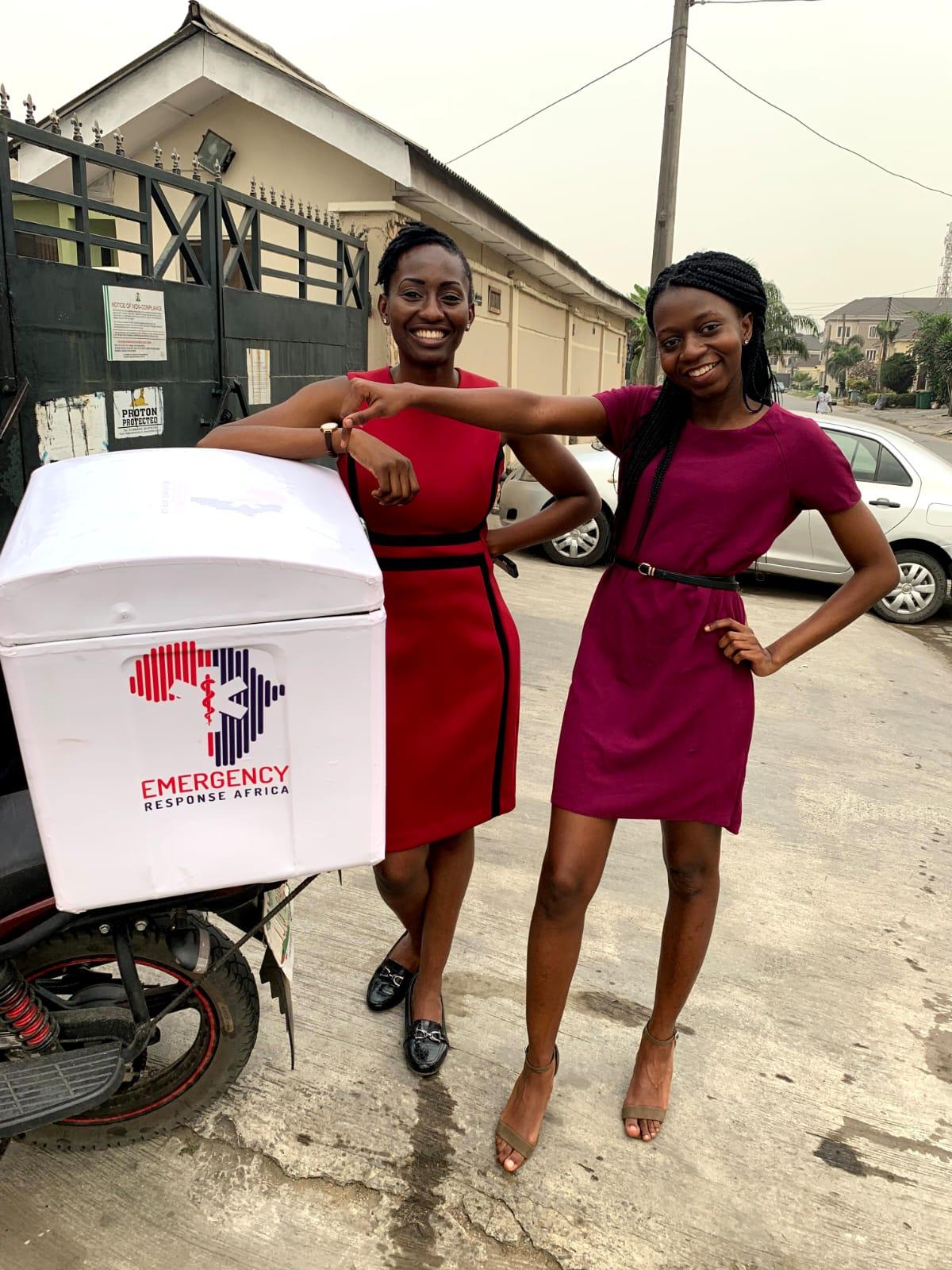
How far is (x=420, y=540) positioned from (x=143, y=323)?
3.42m

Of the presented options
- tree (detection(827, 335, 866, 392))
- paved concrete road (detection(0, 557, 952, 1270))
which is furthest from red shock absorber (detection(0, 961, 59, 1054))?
tree (detection(827, 335, 866, 392))

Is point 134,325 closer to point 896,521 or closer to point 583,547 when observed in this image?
point 583,547

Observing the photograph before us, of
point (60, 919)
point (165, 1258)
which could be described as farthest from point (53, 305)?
point (165, 1258)

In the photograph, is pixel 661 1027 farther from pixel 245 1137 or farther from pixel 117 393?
pixel 117 393

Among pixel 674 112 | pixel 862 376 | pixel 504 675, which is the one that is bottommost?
pixel 504 675

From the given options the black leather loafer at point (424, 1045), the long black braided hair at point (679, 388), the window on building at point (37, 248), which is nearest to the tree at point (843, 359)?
the window on building at point (37, 248)

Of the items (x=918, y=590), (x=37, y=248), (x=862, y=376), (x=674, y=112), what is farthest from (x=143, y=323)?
(x=862, y=376)

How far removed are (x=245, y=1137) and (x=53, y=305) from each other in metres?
3.41

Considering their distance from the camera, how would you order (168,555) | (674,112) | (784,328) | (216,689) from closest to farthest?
(168,555) < (216,689) < (674,112) < (784,328)

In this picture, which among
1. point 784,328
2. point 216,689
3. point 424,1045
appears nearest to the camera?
point 216,689

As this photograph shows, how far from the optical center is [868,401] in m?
66.1

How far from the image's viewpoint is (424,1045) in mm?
2180

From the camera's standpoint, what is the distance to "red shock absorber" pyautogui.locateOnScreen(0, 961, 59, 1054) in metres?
1.62

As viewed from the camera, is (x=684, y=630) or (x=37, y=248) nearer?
(x=684, y=630)
